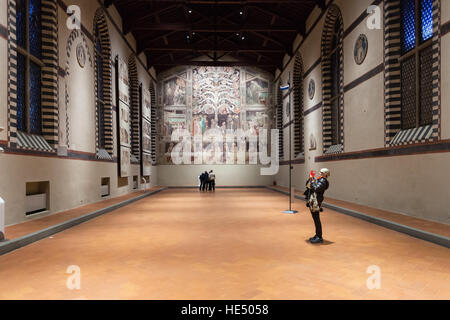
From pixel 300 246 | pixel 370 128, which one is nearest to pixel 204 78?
pixel 370 128

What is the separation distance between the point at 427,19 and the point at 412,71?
1.30 metres

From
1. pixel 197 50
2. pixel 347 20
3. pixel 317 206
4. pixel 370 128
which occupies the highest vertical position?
pixel 197 50

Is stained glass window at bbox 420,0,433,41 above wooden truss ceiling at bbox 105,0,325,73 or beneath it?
beneath

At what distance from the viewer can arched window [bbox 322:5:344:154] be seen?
45.9ft

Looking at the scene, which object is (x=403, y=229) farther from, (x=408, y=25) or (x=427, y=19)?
(x=408, y=25)

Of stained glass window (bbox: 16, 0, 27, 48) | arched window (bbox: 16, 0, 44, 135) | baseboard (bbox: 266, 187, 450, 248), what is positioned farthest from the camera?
arched window (bbox: 16, 0, 44, 135)

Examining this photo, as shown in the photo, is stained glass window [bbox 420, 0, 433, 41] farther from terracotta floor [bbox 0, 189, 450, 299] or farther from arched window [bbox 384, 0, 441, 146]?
terracotta floor [bbox 0, 189, 450, 299]

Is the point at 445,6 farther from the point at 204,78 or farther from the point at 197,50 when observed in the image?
the point at 204,78

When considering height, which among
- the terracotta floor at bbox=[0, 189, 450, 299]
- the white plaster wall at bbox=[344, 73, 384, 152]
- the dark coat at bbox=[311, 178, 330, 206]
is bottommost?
the terracotta floor at bbox=[0, 189, 450, 299]

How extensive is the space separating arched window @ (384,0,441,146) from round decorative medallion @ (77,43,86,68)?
9831 millimetres

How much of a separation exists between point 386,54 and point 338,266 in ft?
24.7

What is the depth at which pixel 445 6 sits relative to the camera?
7.14 meters

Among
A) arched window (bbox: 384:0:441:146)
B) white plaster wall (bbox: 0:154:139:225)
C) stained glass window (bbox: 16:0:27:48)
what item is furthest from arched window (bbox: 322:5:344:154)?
stained glass window (bbox: 16:0:27:48)

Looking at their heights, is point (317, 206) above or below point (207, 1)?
below
